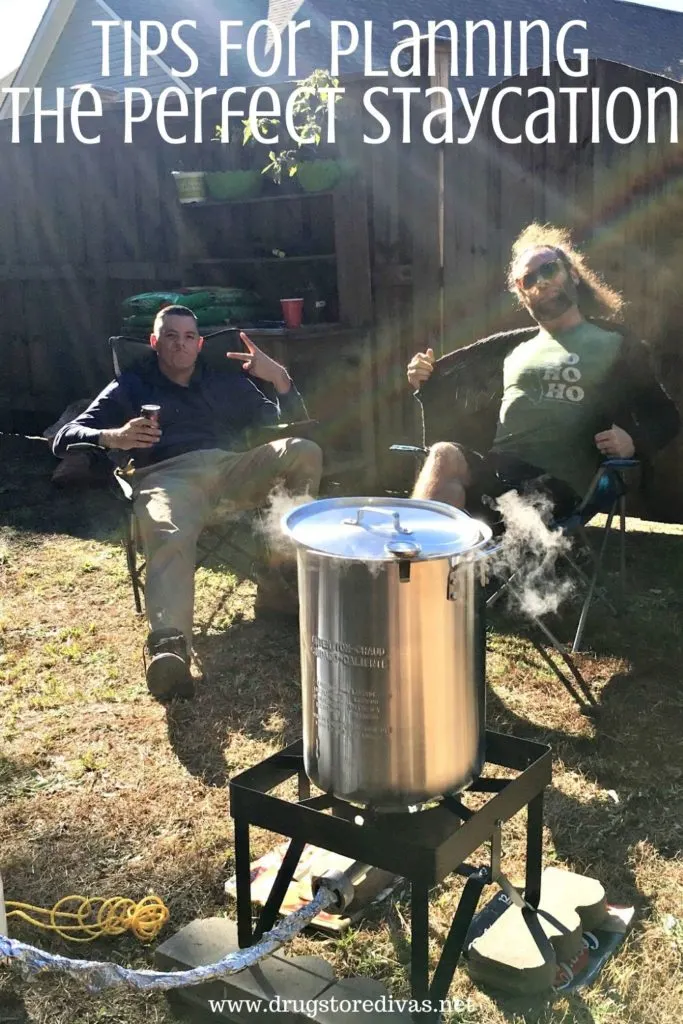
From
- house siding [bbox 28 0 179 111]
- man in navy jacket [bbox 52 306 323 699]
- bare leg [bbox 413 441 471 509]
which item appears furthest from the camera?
house siding [bbox 28 0 179 111]

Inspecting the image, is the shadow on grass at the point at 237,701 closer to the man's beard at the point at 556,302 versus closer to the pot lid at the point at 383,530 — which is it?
the pot lid at the point at 383,530

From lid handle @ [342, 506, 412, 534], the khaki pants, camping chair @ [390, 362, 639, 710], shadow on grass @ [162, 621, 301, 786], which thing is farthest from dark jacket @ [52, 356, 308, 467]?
lid handle @ [342, 506, 412, 534]

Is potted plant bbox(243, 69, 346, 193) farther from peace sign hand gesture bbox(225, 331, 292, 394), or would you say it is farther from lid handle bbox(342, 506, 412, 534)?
lid handle bbox(342, 506, 412, 534)

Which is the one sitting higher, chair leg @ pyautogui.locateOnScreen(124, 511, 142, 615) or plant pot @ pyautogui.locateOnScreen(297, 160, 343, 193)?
plant pot @ pyautogui.locateOnScreen(297, 160, 343, 193)

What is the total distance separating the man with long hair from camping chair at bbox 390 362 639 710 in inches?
3.8

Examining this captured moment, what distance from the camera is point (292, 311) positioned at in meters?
5.69

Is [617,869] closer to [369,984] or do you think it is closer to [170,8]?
[369,984]

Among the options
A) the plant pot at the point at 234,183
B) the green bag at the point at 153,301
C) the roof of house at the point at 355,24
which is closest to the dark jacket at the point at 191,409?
the green bag at the point at 153,301

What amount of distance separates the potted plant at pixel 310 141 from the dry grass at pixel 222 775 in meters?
2.77

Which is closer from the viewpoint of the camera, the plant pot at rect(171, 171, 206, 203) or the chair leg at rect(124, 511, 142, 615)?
the chair leg at rect(124, 511, 142, 615)

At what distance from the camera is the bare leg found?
132 inches

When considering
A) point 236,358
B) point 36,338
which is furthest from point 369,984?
point 36,338

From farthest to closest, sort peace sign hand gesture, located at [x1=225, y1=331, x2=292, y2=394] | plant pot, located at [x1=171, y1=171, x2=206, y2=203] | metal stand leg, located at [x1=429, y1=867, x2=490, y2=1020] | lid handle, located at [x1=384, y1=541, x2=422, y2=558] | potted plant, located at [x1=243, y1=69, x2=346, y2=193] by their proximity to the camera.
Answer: plant pot, located at [x1=171, y1=171, x2=206, y2=203], potted plant, located at [x1=243, y1=69, x2=346, y2=193], peace sign hand gesture, located at [x1=225, y1=331, x2=292, y2=394], metal stand leg, located at [x1=429, y1=867, x2=490, y2=1020], lid handle, located at [x1=384, y1=541, x2=422, y2=558]

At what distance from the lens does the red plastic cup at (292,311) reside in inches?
224
